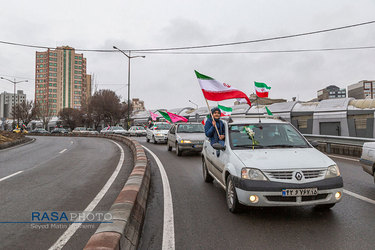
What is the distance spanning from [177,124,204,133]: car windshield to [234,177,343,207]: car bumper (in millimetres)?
9579

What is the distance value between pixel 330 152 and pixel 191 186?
902 centimetres

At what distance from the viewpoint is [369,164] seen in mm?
5621

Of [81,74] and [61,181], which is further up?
[81,74]

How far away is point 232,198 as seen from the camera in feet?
14.1

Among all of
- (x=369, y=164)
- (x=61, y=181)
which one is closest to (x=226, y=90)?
(x=369, y=164)

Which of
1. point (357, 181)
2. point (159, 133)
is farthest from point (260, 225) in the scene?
point (159, 133)

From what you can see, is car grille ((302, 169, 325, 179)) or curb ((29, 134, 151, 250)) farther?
car grille ((302, 169, 325, 179))

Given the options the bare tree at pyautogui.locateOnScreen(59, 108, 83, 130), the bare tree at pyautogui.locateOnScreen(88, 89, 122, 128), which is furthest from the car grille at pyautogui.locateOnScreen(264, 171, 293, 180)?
the bare tree at pyautogui.locateOnScreen(59, 108, 83, 130)

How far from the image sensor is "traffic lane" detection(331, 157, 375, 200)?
549cm

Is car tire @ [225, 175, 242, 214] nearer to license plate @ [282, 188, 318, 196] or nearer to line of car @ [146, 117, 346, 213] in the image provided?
line of car @ [146, 117, 346, 213]

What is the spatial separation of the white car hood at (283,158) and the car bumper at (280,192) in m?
0.24

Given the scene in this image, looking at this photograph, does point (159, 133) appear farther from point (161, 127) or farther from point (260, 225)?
point (260, 225)

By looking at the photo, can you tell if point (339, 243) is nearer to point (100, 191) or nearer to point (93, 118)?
point (100, 191)

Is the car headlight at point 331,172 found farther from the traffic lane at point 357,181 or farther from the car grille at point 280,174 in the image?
the traffic lane at point 357,181
